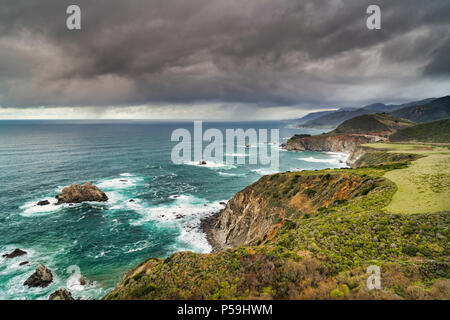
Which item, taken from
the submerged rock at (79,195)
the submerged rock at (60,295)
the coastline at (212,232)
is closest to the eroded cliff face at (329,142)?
the coastline at (212,232)

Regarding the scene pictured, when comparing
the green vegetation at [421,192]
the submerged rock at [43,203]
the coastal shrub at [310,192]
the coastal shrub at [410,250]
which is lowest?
the submerged rock at [43,203]

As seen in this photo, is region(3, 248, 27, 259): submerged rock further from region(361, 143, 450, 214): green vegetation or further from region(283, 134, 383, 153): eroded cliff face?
region(283, 134, 383, 153): eroded cliff face

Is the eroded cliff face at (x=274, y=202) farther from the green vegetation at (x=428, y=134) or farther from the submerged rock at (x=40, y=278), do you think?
the green vegetation at (x=428, y=134)

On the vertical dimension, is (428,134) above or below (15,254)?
above

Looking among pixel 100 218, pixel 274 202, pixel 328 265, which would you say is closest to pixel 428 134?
pixel 274 202

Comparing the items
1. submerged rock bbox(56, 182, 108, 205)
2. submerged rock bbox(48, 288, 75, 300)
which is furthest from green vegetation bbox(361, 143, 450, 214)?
submerged rock bbox(56, 182, 108, 205)

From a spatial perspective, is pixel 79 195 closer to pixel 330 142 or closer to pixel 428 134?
pixel 428 134
